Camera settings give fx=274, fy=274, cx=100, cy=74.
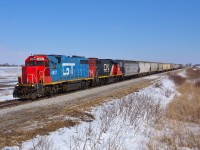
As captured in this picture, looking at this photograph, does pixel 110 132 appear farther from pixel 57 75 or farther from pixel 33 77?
pixel 57 75

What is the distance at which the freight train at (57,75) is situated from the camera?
19.2m

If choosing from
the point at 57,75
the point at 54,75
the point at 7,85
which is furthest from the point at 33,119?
the point at 7,85


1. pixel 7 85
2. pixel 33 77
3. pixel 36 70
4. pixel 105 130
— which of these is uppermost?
pixel 36 70

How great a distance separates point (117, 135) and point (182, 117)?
7.80m

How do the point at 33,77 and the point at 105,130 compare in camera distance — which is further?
the point at 33,77

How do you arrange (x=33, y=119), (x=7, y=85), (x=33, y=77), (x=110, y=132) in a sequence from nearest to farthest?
(x=110, y=132) → (x=33, y=119) → (x=33, y=77) → (x=7, y=85)

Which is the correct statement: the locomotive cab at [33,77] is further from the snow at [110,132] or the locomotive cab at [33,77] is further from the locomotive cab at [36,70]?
the snow at [110,132]

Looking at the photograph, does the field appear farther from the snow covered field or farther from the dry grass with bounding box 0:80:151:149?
the snow covered field

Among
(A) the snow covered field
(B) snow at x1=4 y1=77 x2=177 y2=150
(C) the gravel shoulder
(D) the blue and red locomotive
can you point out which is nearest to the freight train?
(D) the blue and red locomotive

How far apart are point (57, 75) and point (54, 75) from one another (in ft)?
1.72

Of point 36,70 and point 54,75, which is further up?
point 36,70

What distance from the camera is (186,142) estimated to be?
35.4 ft

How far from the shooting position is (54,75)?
858 inches

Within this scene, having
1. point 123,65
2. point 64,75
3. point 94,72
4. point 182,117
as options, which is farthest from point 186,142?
point 123,65
